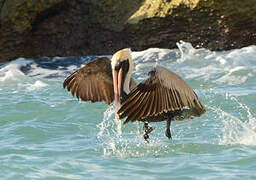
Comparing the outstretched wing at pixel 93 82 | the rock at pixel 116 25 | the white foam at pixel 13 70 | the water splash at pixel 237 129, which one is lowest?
the water splash at pixel 237 129

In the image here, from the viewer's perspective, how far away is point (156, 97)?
5941 millimetres

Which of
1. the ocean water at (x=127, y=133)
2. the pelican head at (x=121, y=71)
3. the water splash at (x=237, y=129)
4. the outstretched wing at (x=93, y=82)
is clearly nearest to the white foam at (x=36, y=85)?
the ocean water at (x=127, y=133)

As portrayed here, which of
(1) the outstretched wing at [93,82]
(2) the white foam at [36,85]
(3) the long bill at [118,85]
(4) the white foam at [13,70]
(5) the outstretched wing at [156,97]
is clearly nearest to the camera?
(5) the outstretched wing at [156,97]

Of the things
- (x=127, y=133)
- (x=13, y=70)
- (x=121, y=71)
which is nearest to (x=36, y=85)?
(x=13, y=70)

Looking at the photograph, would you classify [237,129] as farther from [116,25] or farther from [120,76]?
[116,25]

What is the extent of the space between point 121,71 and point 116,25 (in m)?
6.15

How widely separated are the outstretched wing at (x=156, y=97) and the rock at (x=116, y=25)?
5856 millimetres

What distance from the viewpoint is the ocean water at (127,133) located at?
581 centimetres

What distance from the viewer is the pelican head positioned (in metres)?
6.63

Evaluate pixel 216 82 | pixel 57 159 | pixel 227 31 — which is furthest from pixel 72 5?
pixel 57 159

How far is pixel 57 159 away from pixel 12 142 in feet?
3.22

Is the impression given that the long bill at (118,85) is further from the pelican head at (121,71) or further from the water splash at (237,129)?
the water splash at (237,129)

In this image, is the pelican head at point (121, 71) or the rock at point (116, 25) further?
the rock at point (116, 25)

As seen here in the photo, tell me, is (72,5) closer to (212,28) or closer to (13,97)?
(212,28)
